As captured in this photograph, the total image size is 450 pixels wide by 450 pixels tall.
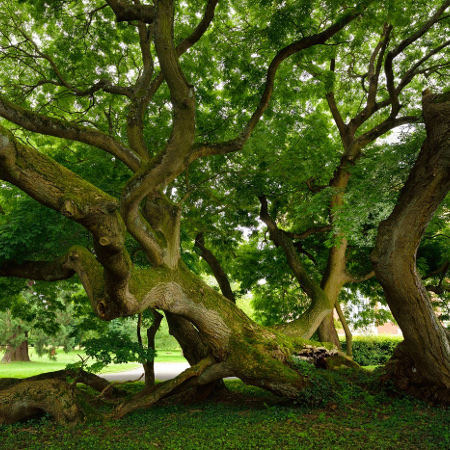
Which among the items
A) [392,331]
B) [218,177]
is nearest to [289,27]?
[218,177]

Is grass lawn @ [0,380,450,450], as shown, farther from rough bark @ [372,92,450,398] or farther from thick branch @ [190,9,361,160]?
thick branch @ [190,9,361,160]

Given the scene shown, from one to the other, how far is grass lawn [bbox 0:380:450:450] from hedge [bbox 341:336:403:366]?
481 inches

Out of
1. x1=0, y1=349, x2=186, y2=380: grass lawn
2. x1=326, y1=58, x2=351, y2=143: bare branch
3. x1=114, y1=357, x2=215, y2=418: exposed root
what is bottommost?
x1=0, y1=349, x2=186, y2=380: grass lawn

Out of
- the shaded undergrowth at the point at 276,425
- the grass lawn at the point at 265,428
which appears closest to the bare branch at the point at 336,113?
the shaded undergrowth at the point at 276,425

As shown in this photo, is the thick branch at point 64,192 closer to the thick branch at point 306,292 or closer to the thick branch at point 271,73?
the thick branch at point 271,73

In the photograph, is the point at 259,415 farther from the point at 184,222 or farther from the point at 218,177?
the point at 218,177

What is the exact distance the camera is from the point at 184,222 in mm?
10602

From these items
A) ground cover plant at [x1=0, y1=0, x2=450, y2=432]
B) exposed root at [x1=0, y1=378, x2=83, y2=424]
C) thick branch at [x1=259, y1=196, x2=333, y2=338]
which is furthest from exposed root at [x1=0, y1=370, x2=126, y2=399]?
thick branch at [x1=259, y1=196, x2=333, y2=338]

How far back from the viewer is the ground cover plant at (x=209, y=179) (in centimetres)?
567

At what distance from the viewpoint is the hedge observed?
18.5 m

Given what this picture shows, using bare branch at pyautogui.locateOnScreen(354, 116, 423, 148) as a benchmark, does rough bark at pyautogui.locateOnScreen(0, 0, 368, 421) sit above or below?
below

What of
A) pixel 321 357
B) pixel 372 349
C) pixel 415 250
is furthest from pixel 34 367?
pixel 415 250

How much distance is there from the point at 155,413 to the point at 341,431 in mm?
3817

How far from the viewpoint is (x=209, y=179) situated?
33.4 ft
